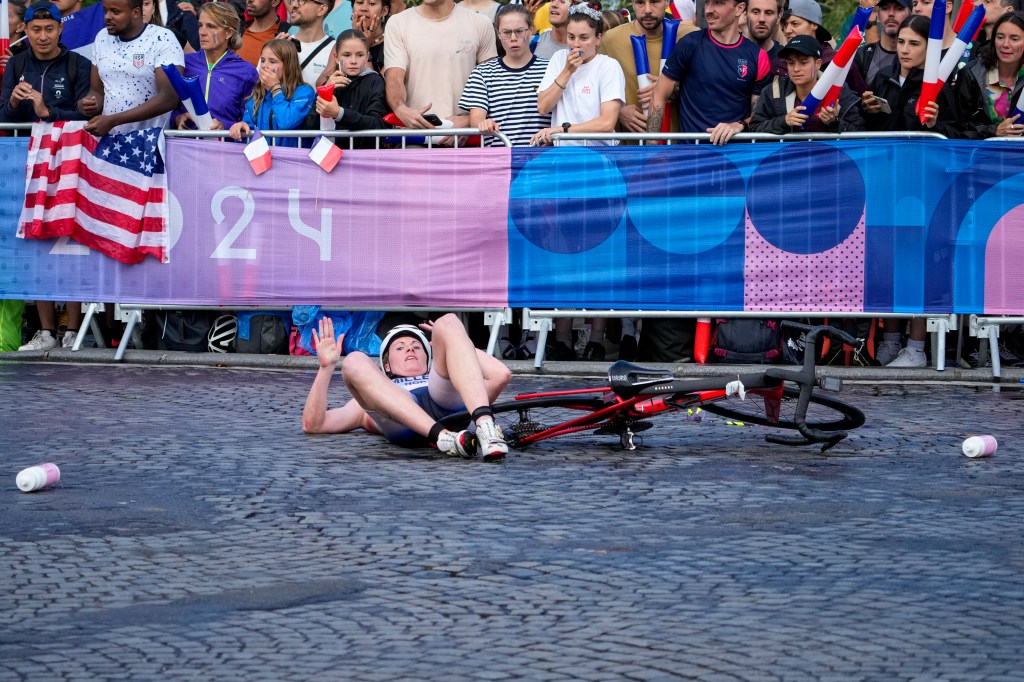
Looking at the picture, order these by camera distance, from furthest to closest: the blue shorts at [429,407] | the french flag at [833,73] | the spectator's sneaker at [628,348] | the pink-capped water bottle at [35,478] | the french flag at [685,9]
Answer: the french flag at [685,9], the spectator's sneaker at [628,348], the french flag at [833,73], the blue shorts at [429,407], the pink-capped water bottle at [35,478]

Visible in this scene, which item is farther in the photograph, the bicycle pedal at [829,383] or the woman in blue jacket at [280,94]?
the woman in blue jacket at [280,94]

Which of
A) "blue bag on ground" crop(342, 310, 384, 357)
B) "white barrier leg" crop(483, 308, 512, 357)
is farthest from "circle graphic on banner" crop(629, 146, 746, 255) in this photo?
"blue bag on ground" crop(342, 310, 384, 357)

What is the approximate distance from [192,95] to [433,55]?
2.14 m

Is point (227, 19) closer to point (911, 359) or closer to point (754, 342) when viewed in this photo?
point (754, 342)

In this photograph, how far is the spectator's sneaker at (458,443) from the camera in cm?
837

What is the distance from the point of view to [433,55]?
1338 cm

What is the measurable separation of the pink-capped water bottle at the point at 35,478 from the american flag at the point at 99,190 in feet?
19.8

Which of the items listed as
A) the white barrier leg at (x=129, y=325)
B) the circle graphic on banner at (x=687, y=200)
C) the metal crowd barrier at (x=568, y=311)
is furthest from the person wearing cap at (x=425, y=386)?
the white barrier leg at (x=129, y=325)

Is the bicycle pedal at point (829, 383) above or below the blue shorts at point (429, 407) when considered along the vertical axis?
above

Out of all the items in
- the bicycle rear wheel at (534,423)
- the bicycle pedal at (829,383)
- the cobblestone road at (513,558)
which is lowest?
the cobblestone road at (513,558)

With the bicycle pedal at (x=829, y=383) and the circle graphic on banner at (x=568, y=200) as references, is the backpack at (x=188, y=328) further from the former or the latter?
the bicycle pedal at (x=829, y=383)

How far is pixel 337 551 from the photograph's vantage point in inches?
245

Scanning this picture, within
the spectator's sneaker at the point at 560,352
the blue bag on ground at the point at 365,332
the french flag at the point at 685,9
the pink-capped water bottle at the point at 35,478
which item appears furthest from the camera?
the french flag at the point at 685,9

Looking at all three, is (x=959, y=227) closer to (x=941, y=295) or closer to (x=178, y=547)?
(x=941, y=295)
